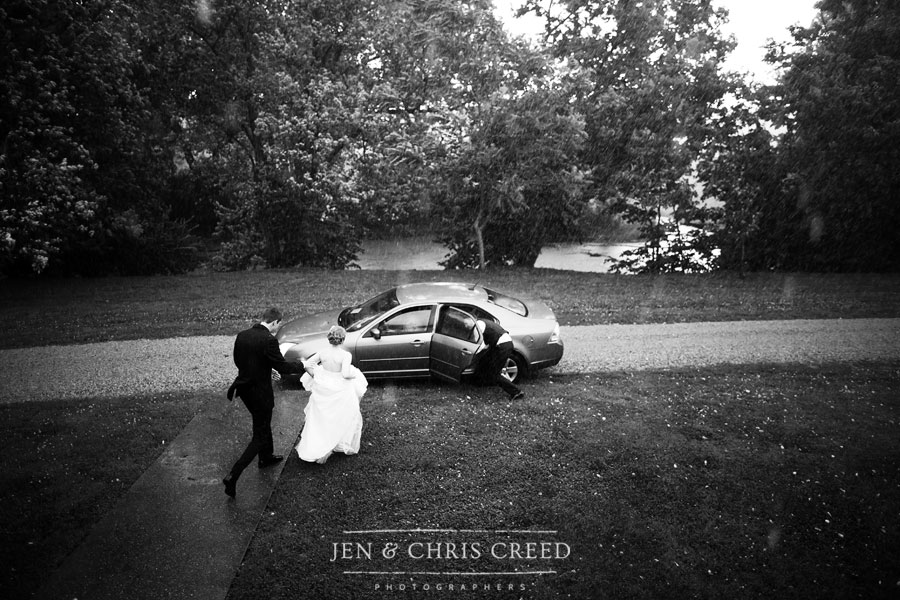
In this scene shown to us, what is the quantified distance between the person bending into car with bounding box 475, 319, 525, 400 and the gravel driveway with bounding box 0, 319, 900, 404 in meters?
1.60

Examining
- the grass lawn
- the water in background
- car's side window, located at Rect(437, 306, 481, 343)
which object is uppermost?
car's side window, located at Rect(437, 306, 481, 343)

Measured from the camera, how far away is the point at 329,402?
6492mm

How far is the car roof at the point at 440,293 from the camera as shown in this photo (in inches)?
360

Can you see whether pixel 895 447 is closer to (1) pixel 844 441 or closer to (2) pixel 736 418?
(1) pixel 844 441

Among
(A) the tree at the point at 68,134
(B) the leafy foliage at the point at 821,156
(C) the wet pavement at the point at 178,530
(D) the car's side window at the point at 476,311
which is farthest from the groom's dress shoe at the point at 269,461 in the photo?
(B) the leafy foliage at the point at 821,156

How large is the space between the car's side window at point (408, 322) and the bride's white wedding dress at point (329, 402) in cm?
220

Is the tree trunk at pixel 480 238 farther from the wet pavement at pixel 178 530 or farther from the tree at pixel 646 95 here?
the wet pavement at pixel 178 530

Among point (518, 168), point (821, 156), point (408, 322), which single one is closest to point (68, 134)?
point (518, 168)

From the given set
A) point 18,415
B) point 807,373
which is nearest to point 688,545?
point 807,373

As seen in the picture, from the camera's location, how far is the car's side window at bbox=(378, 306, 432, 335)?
8805 mm

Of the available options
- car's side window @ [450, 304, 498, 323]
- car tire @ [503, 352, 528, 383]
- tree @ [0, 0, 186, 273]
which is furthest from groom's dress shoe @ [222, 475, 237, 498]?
tree @ [0, 0, 186, 273]

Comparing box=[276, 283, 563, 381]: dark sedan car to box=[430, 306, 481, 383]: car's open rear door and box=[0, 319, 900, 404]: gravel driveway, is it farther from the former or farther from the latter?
box=[0, 319, 900, 404]: gravel driveway

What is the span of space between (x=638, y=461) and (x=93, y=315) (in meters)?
13.0

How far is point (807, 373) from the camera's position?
959 centimetres
